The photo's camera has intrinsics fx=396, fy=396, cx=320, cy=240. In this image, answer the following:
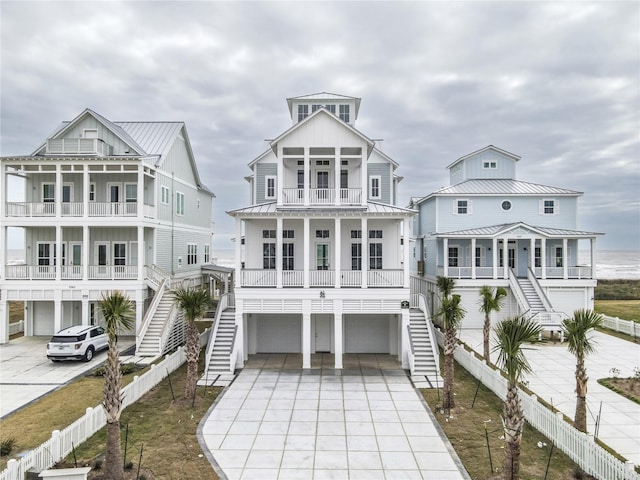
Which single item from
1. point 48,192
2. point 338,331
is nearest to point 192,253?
point 48,192

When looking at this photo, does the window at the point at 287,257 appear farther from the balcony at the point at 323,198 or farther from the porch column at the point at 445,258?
the porch column at the point at 445,258

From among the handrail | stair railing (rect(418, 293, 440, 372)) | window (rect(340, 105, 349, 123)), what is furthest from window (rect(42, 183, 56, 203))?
the handrail

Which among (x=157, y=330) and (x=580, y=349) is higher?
(x=580, y=349)

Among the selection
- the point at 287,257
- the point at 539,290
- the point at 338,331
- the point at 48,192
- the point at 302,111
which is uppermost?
the point at 302,111

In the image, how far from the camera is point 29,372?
58.3ft

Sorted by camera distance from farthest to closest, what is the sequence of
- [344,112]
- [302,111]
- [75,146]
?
1. [302,111]
2. [344,112]
3. [75,146]

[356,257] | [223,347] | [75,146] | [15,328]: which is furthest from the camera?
[15,328]

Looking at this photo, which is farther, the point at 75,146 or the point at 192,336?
the point at 75,146

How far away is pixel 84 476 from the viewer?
8.49 m

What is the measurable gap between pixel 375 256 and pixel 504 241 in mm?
10780

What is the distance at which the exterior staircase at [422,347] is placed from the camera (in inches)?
715

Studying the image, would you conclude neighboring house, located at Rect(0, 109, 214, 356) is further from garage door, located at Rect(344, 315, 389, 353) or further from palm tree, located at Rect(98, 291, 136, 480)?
palm tree, located at Rect(98, 291, 136, 480)

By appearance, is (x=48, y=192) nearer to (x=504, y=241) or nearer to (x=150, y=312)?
(x=150, y=312)

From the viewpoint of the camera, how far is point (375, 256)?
22.8 meters
